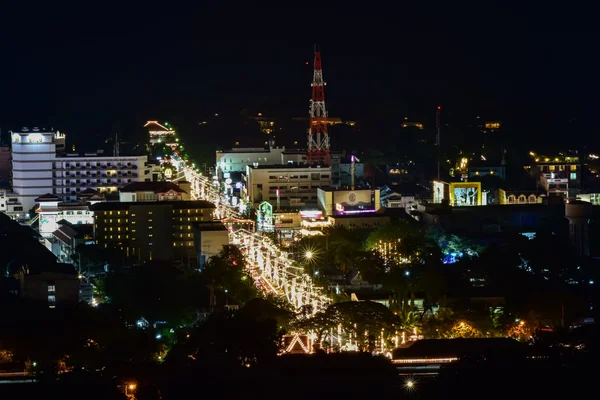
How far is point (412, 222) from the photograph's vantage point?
21.4 m

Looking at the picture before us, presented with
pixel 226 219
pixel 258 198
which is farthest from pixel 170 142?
pixel 226 219

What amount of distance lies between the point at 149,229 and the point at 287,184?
14.5 feet

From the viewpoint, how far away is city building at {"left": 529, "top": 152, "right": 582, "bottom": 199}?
25000mm

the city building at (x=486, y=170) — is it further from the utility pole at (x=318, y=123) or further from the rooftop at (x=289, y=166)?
the rooftop at (x=289, y=166)

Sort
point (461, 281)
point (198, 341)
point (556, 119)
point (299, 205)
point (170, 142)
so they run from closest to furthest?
point (198, 341) → point (461, 281) → point (299, 205) → point (170, 142) → point (556, 119)

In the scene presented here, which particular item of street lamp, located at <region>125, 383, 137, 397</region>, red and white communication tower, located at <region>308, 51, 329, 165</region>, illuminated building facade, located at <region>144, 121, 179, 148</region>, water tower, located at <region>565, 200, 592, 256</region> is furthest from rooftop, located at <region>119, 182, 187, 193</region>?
street lamp, located at <region>125, 383, 137, 397</region>

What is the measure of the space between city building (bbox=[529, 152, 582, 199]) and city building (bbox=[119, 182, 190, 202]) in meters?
6.30

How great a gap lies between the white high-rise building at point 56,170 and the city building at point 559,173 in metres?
6.78

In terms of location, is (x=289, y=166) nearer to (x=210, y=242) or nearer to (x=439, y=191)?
(x=439, y=191)

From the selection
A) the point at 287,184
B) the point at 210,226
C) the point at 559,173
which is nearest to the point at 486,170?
the point at 559,173

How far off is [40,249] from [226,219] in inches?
117

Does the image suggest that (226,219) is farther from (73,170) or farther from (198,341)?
(198,341)

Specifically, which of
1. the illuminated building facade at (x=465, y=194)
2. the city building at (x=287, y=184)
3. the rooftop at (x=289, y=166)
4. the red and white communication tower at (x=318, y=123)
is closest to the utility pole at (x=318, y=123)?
the red and white communication tower at (x=318, y=123)

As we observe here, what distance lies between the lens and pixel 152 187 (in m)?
22.7
